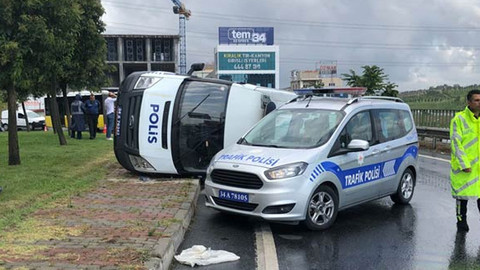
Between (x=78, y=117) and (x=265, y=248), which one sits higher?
(x=78, y=117)

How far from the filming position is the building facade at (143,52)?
57.4 metres

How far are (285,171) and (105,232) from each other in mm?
2357

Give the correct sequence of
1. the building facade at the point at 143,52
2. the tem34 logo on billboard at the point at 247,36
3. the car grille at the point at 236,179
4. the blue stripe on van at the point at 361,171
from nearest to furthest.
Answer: the car grille at the point at 236,179
the blue stripe on van at the point at 361,171
the building facade at the point at 143,52
the tem34 logo on billboard at the point at 247,36

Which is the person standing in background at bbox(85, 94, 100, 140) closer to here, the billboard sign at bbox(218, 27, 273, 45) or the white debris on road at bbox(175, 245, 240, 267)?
the white debris on road at bbox(175, 245, 240, 267)

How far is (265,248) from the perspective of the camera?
217 inches

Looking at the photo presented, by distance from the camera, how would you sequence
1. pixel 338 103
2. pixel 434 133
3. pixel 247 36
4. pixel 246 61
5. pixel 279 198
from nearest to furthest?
pixel 279 198, pixel 338 103, pixel 434 133, pixel 246 61, pixel 247 36

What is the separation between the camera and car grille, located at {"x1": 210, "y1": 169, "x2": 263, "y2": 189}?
6.01m

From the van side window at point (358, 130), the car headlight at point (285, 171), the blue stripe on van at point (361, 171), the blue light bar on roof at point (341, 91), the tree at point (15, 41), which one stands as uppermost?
the tree at point (15, 41)

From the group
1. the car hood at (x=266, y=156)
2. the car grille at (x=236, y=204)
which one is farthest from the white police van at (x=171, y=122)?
the car grille at (x=236, y=204)

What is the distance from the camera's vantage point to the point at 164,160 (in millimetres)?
9250

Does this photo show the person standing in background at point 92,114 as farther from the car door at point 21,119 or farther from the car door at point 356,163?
the car door at point 21,119

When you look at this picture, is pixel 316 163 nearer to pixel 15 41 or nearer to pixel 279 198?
pixel 279 198

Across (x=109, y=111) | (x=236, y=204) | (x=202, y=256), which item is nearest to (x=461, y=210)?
(x=236, y=204)

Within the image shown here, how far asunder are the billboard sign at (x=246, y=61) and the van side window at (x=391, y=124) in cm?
5388
